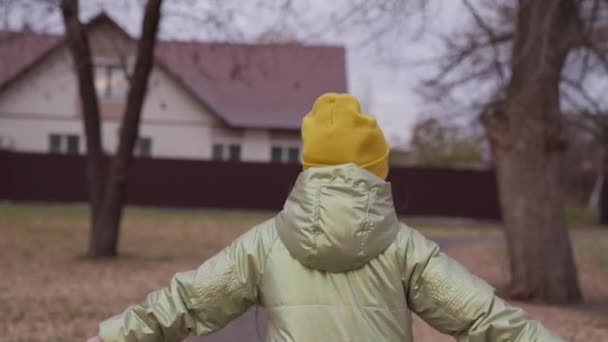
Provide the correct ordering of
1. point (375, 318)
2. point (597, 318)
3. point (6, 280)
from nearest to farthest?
point (375, 318) < point (597, 318) < point (6, 280)

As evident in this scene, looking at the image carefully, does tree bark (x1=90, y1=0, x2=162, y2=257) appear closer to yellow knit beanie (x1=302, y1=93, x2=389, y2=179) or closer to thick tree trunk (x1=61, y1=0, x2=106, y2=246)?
thick tree trunk (x1=61, y1=0, x2=106, y2=246)

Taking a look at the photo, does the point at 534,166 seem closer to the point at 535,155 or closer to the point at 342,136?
the point at 535,155

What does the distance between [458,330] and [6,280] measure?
10.6 metres

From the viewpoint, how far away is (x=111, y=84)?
3862 cm

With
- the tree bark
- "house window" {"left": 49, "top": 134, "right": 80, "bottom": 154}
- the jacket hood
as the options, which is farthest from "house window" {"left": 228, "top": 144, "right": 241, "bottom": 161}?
the jacket hood

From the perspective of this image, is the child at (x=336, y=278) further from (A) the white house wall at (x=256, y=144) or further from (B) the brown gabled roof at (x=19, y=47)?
(A) the white house wall at (x=256, y=144)

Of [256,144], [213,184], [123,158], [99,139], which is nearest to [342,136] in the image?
[123,158]

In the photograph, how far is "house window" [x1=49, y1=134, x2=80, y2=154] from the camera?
3919 cm

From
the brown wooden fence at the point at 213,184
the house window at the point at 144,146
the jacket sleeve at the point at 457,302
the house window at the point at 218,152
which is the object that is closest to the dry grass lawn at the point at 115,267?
the brown wooden fence at the point at 213,184

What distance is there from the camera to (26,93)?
38.4 m

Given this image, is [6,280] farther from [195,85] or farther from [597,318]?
[195,85]

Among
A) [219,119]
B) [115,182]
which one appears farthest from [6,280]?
[219,119]

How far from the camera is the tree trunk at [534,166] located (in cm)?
1238

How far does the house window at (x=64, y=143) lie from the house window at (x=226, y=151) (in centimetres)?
596
